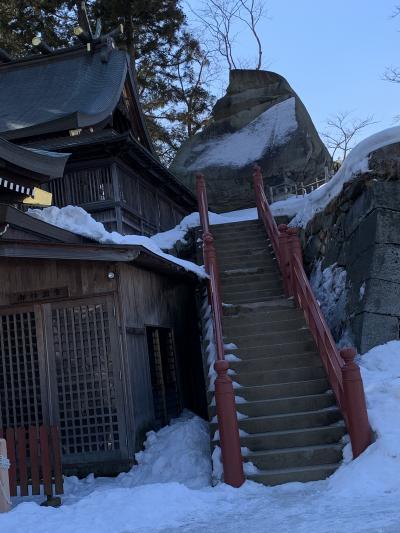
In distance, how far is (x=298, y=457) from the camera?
6.67m

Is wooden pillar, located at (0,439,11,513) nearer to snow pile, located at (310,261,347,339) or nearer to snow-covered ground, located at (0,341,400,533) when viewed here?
snow-covered ground, located at (0,341,400,533)

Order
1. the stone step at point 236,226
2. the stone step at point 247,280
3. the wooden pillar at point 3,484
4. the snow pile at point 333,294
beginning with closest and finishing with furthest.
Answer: the wooden pillar at point 3,484
the snow pile at point 333,294
the stone step at point 247,280
the stone step at point 236,226

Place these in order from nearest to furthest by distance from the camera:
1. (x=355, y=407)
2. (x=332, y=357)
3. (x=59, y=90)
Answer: (x=355, y=407) → (x=332, y=357) → (x=59, y=90)

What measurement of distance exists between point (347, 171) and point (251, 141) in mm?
18046

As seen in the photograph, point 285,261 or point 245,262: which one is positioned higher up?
point 245,262

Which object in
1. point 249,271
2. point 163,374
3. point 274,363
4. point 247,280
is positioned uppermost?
point 249,271

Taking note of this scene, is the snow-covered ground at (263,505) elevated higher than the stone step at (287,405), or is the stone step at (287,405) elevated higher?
the stone step at (287,405)

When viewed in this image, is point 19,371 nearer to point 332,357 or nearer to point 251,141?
point 332,357

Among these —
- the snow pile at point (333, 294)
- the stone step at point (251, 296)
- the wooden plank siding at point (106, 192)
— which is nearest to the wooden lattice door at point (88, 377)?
the stone step at point (251, 296)

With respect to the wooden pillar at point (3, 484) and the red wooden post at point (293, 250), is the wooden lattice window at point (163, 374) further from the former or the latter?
the wooden pillar at point (3, 484)

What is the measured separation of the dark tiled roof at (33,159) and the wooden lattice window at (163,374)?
11.5ft

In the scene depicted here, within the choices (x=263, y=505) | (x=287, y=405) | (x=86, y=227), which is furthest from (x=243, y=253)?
(x=263, y=505)

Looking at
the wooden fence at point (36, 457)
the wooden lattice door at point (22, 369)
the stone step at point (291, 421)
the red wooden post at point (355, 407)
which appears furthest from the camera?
the wooden lattice door at point (22, 369)

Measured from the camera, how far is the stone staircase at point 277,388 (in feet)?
21.9
